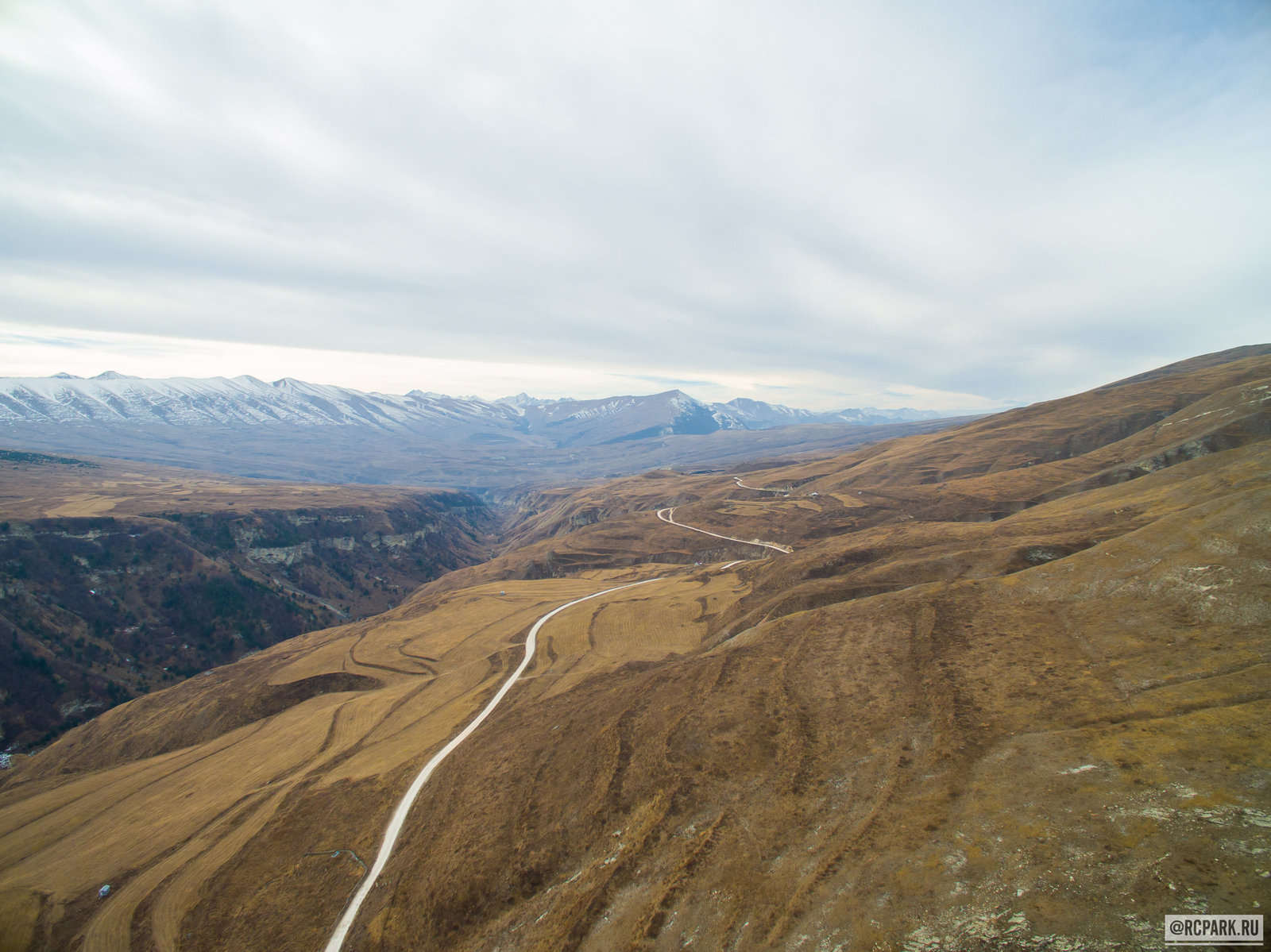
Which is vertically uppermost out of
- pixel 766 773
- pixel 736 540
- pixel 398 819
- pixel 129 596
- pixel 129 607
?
pixel 766 773

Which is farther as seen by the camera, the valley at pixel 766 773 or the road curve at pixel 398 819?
the road curve at pixel 398 819

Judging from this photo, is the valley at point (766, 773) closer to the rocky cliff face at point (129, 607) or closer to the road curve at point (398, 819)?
the road curve at point (398, 819)

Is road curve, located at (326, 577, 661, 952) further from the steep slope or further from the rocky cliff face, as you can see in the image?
the rocky cliff face

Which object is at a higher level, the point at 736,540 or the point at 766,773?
the point at 766,773

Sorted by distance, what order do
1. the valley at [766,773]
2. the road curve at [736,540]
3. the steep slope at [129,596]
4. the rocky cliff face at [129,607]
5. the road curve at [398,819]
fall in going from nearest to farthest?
the valley at [766,773], the road curve at [398,819], the rocky cliff face at [129,607], the steep slope at [129,596], the road curve at [736,540]

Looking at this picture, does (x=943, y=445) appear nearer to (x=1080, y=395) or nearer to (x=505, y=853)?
(x=1080, y=395)

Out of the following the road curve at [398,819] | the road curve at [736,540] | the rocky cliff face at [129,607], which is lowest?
the rocky cliff face at [129,607]

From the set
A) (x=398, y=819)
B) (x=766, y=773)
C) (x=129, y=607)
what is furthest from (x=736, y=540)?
(x=129, y=607)

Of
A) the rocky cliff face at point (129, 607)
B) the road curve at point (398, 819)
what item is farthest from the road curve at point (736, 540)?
the rocky cliff face at point (129, 607)

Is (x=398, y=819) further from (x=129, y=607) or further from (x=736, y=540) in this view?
(x=129, y=607)

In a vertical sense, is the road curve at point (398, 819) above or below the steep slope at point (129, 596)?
above
